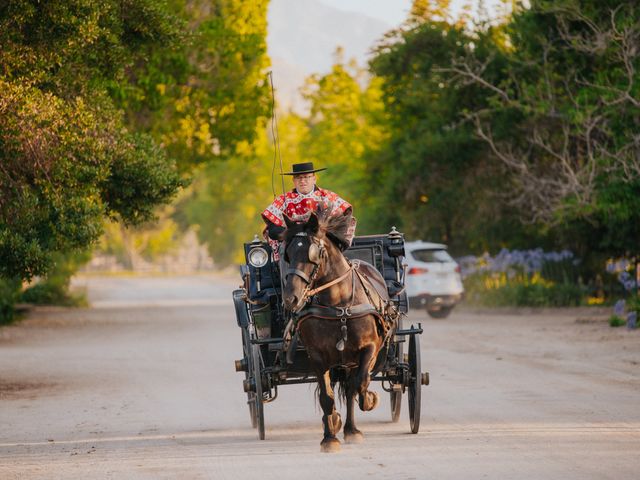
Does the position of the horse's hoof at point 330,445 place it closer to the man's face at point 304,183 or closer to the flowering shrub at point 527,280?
the man's face at point 304,183

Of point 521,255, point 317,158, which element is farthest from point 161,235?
point 521,255

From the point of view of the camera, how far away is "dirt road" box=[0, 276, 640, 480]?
9641 millimetres

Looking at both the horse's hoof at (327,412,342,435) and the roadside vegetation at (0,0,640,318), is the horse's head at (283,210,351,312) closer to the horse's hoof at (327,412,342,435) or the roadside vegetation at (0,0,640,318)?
the horse's hoof at (327,412,342,435)

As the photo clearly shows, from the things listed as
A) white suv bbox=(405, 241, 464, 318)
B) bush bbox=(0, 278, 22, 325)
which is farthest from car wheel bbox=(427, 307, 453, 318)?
bush bbox=(0, 278, 22, 325)

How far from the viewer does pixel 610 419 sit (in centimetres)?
1199

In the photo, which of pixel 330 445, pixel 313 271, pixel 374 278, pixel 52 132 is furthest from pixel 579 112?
pixel 330 445

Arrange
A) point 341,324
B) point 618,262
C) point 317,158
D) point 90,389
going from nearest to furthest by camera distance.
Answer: point 341,324
point 90,389
point 618,262
point 317,158

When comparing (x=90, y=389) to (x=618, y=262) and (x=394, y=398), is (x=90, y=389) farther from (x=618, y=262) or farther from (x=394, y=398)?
(x=618, y=262)

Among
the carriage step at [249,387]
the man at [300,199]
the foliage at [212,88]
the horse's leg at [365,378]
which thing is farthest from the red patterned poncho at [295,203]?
the foliage at [212,88]

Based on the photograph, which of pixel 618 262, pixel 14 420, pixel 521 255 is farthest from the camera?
pixel 521 255

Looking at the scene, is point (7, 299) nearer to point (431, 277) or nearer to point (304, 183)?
point (431, 277)

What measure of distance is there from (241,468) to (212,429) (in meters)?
2.85

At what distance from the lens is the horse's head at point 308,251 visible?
10.1 metres

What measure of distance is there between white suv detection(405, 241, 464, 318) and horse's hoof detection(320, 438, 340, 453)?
66.8 ft
